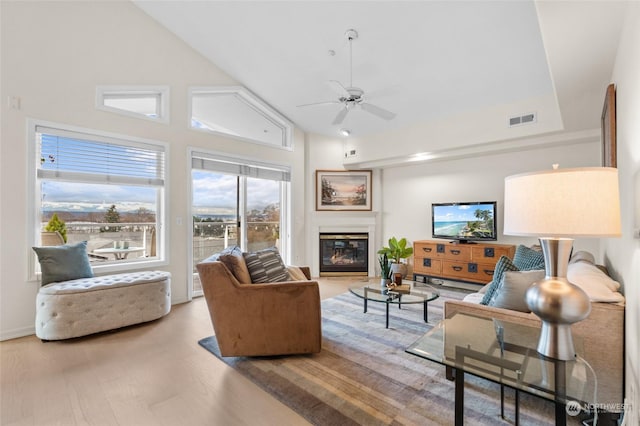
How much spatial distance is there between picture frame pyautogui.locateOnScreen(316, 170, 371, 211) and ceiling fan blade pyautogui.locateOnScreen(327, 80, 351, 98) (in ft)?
9.15

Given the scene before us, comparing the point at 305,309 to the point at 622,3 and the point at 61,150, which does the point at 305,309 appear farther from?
the point at 61,150

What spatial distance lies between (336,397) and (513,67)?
3891 mm

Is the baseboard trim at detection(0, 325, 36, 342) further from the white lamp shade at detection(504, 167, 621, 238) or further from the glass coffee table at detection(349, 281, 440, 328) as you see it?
the white lamp shade at detection(504, 167, 621, 238)

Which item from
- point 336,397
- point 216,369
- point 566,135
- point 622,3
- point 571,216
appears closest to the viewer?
point 571,216

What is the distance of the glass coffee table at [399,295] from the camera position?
2930mm

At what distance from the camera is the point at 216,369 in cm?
223

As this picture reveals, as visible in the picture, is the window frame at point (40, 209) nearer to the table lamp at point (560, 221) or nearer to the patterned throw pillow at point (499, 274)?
the patterned throw pillow at point (499, 274)

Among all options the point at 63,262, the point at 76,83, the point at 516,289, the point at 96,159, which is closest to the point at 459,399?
the point at 516,289

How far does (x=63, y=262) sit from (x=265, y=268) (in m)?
2.25

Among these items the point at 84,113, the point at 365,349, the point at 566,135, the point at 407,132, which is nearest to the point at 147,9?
the point at 84,113

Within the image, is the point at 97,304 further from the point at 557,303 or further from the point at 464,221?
the point at 464,221

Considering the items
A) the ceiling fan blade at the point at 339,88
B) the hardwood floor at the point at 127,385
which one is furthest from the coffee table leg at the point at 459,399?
the ceiling fan blade at the point at 339,88

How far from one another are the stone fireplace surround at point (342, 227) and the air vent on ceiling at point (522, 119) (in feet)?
9.23

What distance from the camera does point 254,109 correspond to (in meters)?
5.09
